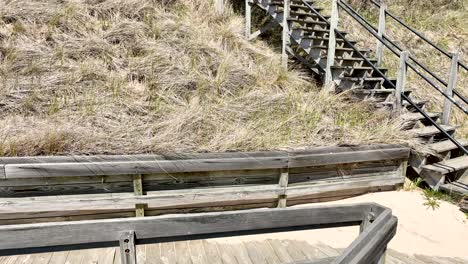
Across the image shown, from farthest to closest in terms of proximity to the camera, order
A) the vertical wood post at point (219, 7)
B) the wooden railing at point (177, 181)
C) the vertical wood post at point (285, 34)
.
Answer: the vertical wood post at point (219, 7)
the vertical wood post at point (285, 34)
the wooden railing at point (177, 181)

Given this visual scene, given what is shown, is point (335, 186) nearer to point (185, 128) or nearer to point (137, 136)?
point (185, 128)

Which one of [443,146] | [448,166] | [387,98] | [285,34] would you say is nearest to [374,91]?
[387,98]

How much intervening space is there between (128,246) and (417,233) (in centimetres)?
377

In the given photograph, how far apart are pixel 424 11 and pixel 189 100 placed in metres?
8.80

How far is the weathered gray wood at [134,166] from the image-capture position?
3771mm

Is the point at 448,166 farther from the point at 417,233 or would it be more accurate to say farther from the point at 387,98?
the point at 387,98

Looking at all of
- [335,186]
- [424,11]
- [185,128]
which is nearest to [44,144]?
[185,128]

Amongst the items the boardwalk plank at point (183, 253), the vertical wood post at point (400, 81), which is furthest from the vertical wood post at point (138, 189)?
the vertical wood post at point (400, 81)

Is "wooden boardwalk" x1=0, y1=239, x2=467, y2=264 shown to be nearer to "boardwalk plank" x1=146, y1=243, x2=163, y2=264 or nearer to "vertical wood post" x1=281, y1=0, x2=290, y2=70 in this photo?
"boardwalk plank" x1=146, y1=243, x2=163, y2=264

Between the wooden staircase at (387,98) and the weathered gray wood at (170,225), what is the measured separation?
3649 mm

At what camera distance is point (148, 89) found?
6332 mm

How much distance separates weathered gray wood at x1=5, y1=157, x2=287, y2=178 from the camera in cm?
377

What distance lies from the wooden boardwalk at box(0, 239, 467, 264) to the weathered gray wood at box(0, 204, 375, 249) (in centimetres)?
138

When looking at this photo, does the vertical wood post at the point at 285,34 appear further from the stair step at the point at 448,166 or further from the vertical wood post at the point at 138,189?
the vertical wood post at the point at 138,189
